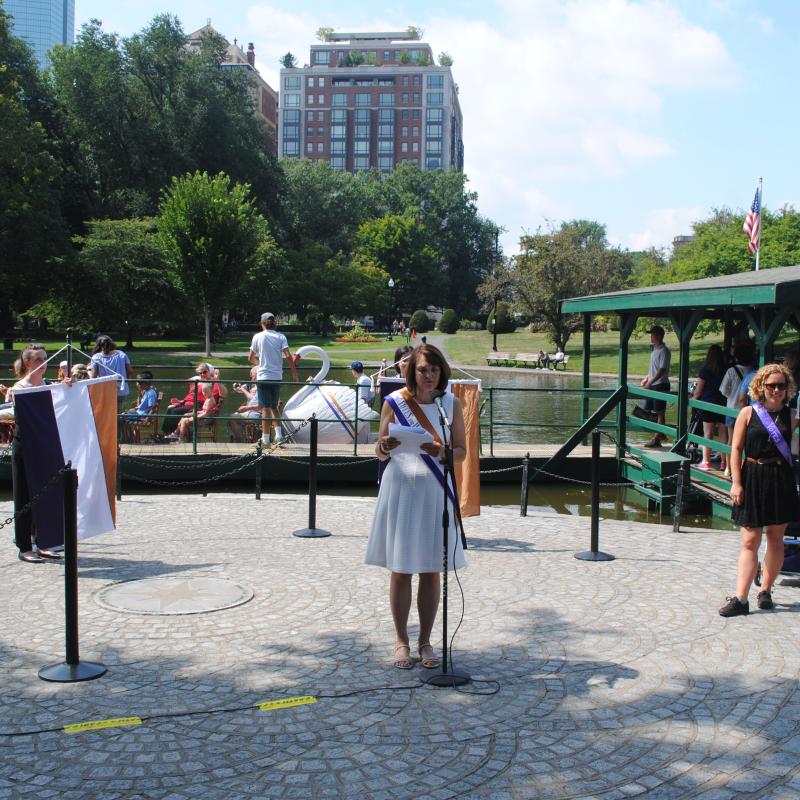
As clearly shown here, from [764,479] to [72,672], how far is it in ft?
15.9

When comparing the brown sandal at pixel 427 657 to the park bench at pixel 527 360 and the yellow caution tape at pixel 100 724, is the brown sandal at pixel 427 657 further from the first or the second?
the park bench at pixel 527 360

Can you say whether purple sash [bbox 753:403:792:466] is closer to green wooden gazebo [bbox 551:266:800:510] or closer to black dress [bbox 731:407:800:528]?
black dress [bbox 731:407:800:528]

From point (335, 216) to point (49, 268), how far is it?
50835 mm

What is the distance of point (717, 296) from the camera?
1109cm

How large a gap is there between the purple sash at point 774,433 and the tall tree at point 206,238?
37.2m

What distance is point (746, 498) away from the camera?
6746 mm

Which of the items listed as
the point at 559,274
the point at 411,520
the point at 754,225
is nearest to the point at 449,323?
the point at 559,274

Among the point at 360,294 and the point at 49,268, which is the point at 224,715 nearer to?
the point at 49,268

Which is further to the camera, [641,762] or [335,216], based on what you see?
[335,216]

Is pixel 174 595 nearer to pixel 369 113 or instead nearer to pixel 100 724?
pixel 100 724

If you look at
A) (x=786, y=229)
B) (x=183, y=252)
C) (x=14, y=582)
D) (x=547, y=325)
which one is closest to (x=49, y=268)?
(x=183, y=252)

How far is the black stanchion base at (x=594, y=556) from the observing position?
858 centimetres

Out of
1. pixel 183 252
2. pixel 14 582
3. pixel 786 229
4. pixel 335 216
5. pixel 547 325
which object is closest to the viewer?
pixel 14 582

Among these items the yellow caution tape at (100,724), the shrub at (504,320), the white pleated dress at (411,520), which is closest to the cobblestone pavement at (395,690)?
the yellow caution tape at (100,724)
